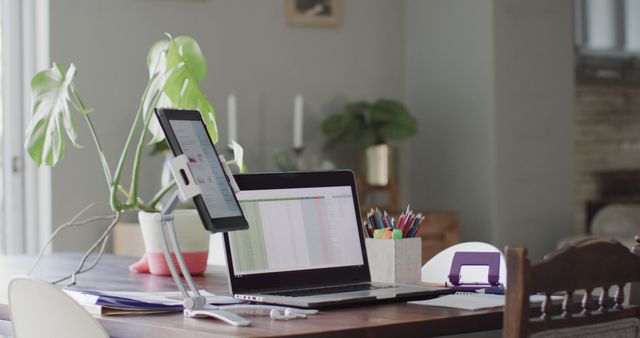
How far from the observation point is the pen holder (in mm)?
2174

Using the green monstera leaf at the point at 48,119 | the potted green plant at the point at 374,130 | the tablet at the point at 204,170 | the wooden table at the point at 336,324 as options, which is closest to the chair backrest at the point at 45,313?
the wooden table at the point at 336,324

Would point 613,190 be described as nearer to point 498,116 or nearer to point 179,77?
point 498,116

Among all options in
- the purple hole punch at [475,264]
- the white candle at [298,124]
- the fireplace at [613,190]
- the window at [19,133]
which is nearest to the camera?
the purple hole punch at [475,264]

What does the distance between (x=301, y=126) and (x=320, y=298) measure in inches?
121

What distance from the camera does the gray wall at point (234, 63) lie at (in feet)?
14.5

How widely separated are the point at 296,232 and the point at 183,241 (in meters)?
0.58

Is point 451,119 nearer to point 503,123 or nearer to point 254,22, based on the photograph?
point 503,123

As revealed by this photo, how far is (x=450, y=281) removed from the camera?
2152mm

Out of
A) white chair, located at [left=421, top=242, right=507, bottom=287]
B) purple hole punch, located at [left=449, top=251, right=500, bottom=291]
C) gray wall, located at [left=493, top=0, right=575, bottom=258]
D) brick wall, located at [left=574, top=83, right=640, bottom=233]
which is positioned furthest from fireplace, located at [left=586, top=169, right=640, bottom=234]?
purple hole punch, located at [left=449, top=251, right=500, bottom=291]

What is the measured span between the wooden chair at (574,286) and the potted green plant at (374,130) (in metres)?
3.10

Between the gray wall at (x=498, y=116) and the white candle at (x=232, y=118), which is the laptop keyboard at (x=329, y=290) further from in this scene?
the gray wall at (x=498, y=116)

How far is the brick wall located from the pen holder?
3522mm

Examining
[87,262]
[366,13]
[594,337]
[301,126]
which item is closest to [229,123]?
[301,126]

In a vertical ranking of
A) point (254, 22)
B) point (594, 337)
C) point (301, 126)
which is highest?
point (254, 22)
